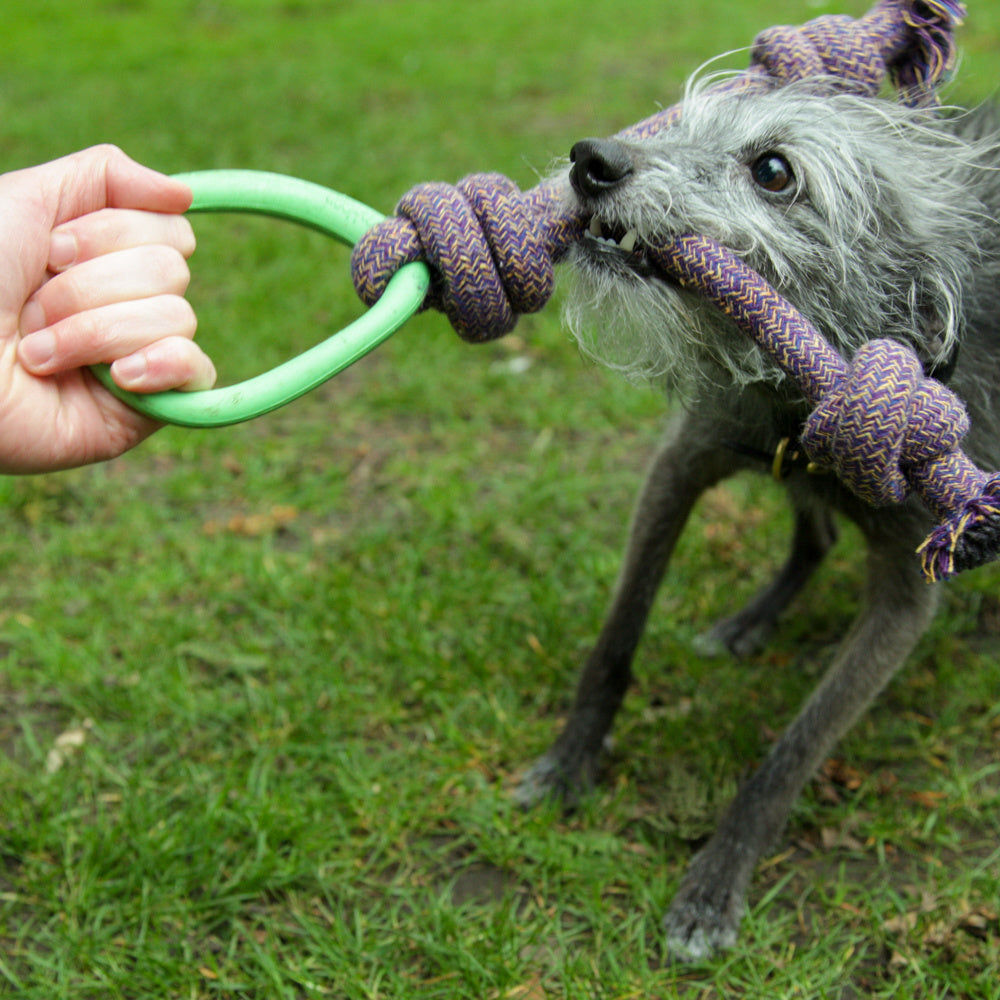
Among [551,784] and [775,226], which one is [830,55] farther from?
[551,784]

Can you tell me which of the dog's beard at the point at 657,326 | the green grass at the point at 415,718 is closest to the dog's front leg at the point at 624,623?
the green grass at the point at 415,718

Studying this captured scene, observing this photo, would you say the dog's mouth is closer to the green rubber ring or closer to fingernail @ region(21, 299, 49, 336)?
the green rubber ring

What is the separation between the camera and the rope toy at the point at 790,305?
1.72 m

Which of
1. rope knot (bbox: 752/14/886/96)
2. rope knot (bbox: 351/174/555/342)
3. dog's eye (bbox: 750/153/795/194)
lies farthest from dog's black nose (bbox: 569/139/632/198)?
rope knot (bbox: 752/14/886/96)

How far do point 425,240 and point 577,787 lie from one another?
170cm

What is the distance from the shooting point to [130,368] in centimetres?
184

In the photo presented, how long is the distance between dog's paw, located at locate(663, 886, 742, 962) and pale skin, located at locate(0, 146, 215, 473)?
1775mm

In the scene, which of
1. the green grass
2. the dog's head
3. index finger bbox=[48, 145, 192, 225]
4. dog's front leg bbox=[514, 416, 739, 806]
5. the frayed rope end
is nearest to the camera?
the frayed rope end

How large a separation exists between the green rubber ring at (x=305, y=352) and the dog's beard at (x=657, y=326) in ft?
1.26

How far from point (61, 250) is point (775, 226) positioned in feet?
4.77

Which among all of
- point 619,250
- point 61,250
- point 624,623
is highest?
point 61,250

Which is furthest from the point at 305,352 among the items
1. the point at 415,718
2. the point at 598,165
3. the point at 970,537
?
the point at 415,718

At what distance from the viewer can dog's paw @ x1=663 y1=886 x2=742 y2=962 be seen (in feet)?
8.19

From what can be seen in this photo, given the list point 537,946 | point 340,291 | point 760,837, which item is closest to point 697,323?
point 760,837
